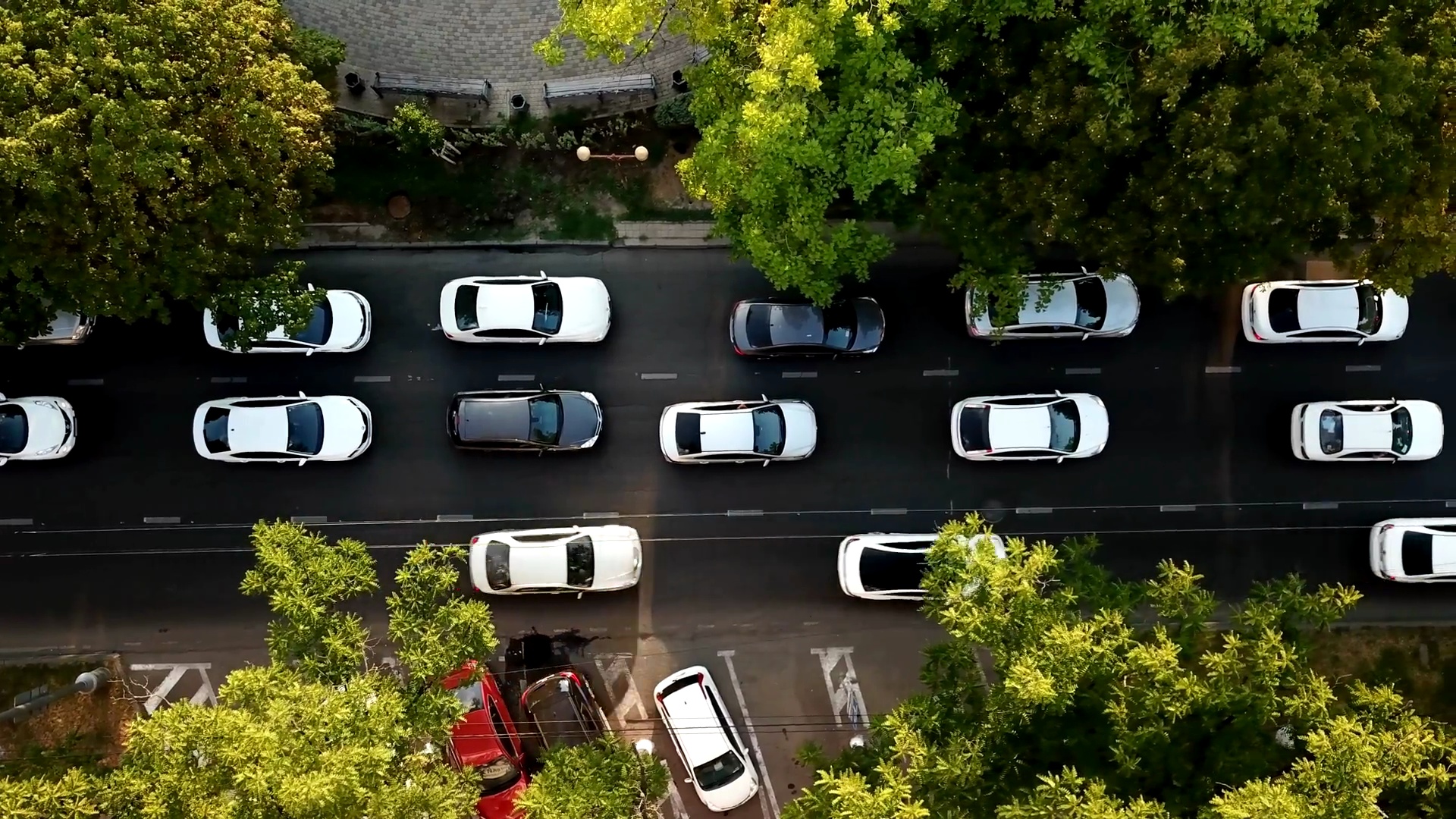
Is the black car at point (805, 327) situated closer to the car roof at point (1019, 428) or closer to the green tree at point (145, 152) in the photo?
the car roof at point (1019, 428)

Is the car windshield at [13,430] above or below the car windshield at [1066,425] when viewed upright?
above

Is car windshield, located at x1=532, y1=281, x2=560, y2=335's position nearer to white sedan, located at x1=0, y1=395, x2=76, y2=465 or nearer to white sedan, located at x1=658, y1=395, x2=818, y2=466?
white sedan, located at x1=658, y1=395, x2=818, y2=466

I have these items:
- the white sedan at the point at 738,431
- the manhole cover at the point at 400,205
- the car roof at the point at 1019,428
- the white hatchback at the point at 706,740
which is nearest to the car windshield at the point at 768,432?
the white sedan at the point at 738,431

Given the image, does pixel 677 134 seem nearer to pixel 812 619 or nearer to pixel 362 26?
pixel 362 26

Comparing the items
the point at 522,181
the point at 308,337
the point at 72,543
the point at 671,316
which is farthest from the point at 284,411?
the point at 671,316

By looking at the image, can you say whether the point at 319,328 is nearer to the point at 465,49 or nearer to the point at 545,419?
the point at 545,419
